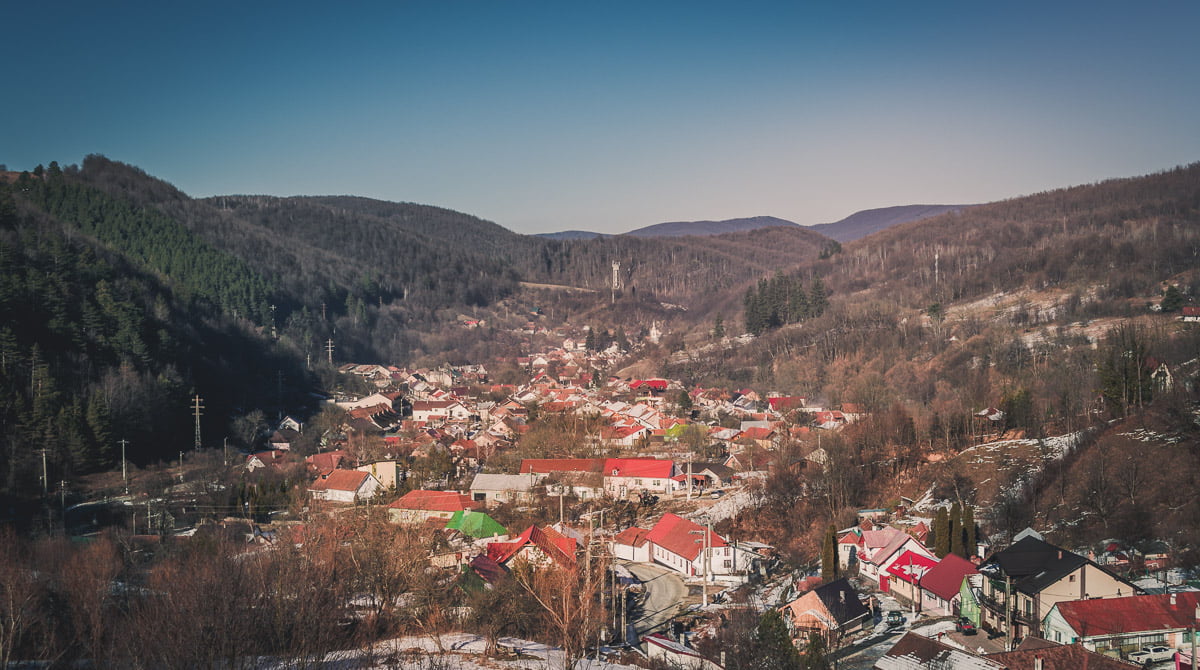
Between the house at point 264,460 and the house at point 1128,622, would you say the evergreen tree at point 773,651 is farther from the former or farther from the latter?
the house at point 264,460

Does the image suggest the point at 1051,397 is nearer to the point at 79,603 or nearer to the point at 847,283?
the point at 79,603

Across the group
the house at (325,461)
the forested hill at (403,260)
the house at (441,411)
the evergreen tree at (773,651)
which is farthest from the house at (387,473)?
the forested hill at (403,260)

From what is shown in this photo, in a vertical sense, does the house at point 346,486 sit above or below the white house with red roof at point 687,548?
above

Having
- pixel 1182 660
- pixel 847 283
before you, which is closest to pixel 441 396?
pixel 847 283

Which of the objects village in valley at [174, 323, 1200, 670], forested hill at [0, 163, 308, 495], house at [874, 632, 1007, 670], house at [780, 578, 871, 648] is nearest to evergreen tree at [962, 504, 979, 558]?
village in valley at [174, 323, 1200, 670]

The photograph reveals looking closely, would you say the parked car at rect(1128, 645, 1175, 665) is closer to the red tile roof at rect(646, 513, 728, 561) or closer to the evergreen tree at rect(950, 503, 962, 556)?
the evergreen tree at rect(950, 503, 962, 556)

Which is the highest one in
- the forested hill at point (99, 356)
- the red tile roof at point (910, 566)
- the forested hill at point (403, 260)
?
the forested hill at point (403, 260)

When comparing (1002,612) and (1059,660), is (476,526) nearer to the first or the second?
(1002,612)
